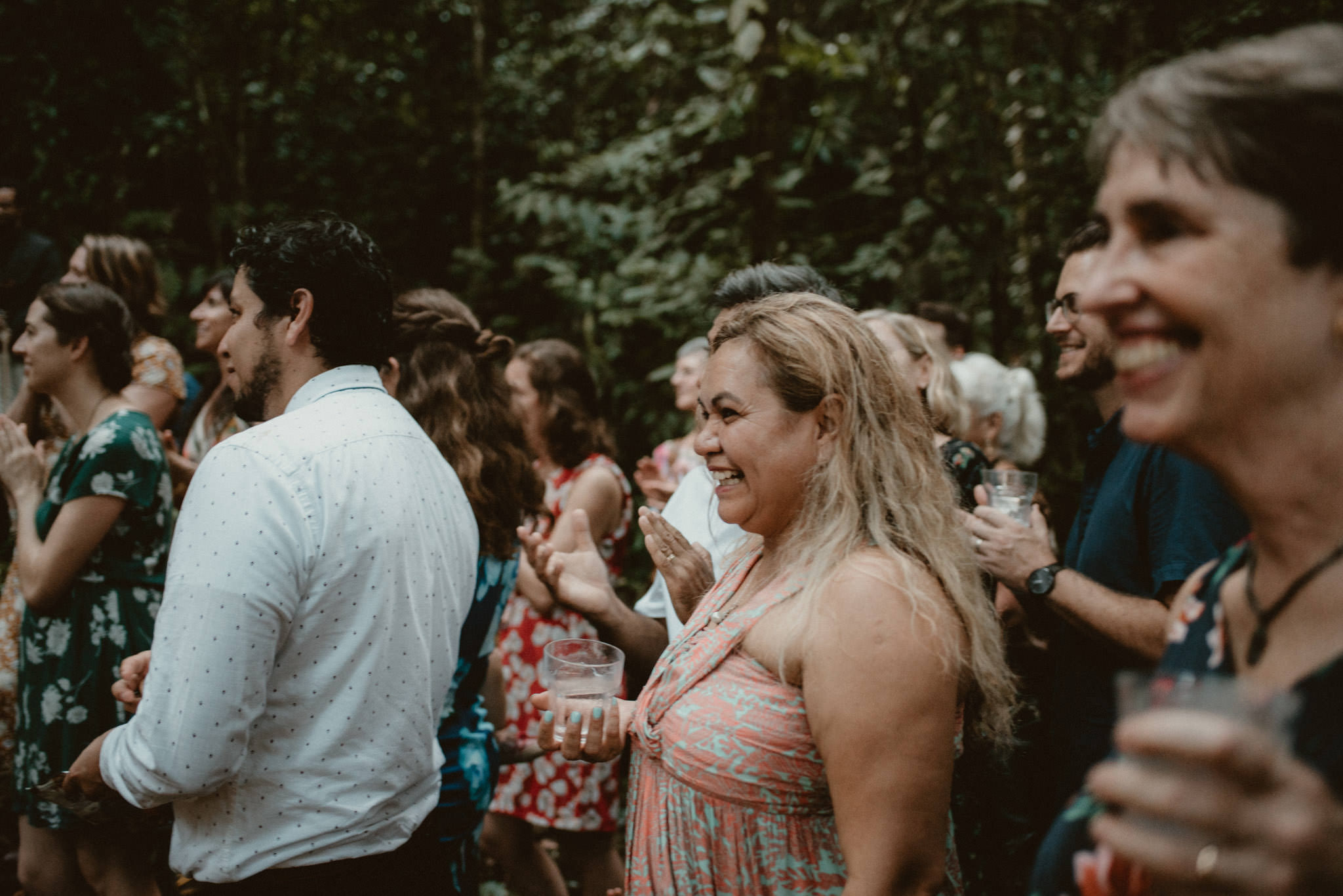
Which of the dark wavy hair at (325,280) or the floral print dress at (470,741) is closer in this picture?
the dark wavy hair at (325,280)

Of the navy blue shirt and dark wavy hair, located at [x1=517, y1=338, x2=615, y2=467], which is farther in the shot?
dark wavy hair, located at [x1=517, y1=338, x2=615, y2=467]

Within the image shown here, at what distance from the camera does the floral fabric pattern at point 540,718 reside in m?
3.61

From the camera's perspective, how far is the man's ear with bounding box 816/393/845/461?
1.75 metres

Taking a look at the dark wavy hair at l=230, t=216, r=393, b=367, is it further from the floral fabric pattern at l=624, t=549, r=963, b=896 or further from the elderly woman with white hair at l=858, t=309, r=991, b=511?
the elderly woman with white hair at l=858, t=309, r=991, b=511

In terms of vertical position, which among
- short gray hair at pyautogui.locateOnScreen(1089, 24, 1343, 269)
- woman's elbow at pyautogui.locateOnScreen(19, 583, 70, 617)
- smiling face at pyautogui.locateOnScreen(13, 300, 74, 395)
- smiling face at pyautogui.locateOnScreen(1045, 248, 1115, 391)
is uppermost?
short gray hair at pyautogui.locateOnScreen(1089, 24, 1343, 269)

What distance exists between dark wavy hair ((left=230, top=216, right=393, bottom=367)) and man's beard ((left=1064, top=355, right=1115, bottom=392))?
188 centimetres

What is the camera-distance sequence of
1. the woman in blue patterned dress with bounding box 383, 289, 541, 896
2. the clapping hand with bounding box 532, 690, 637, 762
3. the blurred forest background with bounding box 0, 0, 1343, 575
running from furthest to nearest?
the blurred forest background with bounding box 0, 0, 1343, 575, the woman in blue patterned dress with bounding box 383, 289, 541, 896, the clapping hand with bounding box 532, 690, 637, 762

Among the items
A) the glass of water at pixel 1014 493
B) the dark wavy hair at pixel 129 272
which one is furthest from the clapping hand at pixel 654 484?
the dark wavy hair at pixel 129 272

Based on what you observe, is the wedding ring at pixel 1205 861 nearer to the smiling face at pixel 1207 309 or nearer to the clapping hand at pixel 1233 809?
the clapping hand at pixel 1233 809

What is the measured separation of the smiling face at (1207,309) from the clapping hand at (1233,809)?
12.5 inches

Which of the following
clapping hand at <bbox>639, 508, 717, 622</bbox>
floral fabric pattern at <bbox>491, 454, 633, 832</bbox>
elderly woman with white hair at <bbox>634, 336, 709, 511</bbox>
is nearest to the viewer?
clapping hand at <bbox>639, 508, 717, 622</bbox>

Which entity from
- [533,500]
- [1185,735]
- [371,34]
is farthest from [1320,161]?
[371,34]

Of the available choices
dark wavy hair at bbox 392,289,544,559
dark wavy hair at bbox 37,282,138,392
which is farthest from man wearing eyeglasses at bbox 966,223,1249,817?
dark wavy hair at bbox 37,282,138,392

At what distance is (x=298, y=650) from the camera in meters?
1.80
